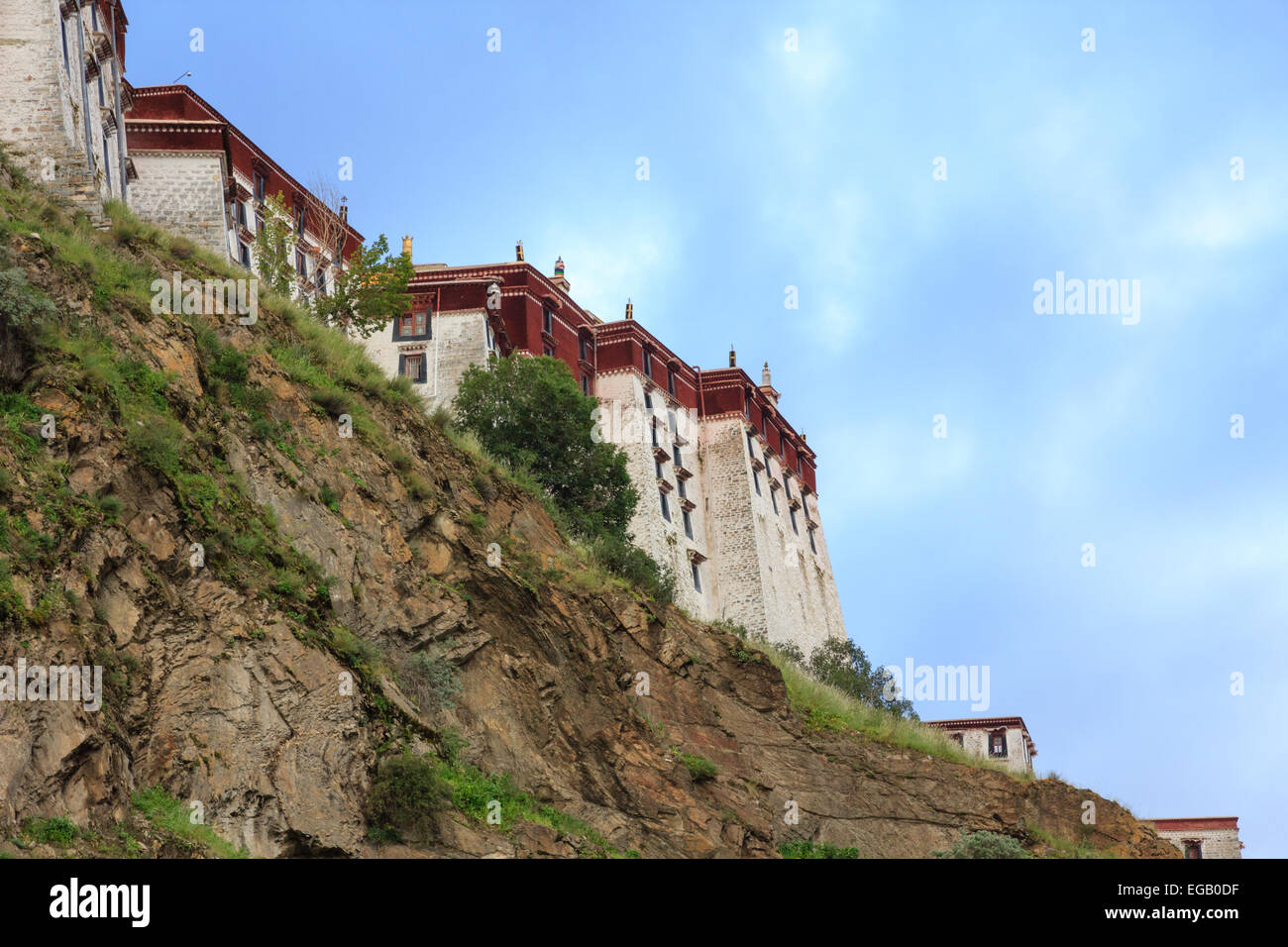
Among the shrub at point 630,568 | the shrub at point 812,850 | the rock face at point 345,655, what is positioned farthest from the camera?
the shrub at point 630,568

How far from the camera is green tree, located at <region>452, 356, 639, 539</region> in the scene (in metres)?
45.6

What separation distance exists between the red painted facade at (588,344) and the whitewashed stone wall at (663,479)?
3.16 ft

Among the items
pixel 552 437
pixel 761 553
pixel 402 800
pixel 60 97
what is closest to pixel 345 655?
pixel 402 800

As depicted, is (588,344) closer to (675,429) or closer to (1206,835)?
(675,429)

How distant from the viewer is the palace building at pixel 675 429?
61500 mm

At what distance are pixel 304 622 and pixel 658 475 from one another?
150 feet

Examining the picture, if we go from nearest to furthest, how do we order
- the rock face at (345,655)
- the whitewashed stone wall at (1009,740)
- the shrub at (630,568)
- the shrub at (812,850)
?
1. the rock face at (345,655)
2. the shrub at (812,850)
3. the shrub at (630,568)
4. the whitewashed stone wall at (1009,740)

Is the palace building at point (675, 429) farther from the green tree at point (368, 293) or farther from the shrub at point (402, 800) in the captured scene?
the shrub at point (402, 800)

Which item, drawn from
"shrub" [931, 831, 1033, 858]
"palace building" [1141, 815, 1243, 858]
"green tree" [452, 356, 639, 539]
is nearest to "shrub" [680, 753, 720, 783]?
"shrub" [931, 831, 1033, 858]

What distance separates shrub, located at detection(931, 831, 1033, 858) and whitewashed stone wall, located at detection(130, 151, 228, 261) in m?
29.0

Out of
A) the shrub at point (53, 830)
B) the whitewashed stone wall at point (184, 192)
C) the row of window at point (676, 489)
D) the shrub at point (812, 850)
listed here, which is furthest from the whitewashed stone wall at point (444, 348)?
the shrub at point (53, 830)

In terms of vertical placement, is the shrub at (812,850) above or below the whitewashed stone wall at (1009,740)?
below
